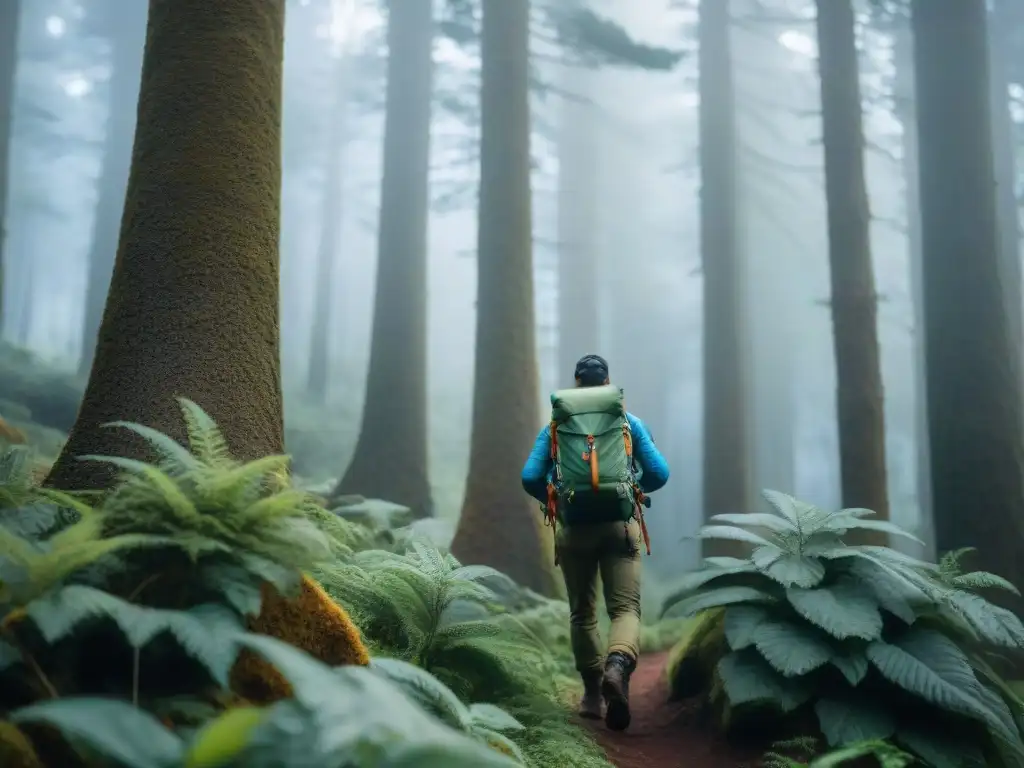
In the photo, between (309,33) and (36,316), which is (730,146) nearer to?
(309,33)

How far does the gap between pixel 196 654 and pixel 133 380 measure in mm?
2336

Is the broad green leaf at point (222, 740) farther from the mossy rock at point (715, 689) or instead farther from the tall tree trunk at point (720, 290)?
the tall tree trunk at point (720, 290)

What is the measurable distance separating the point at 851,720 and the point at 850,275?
24.8 ft

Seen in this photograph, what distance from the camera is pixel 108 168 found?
23.3m

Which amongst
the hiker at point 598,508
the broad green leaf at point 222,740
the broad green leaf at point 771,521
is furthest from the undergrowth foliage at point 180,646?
the broad green leaf at point 771,521

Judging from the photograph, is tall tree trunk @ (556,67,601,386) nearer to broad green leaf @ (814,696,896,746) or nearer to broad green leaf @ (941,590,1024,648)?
broad green leaf @ (941,590,1024,648)

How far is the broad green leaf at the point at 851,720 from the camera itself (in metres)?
4.06

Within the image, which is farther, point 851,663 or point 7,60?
point 7,60

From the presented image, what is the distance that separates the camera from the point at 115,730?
1.76 m

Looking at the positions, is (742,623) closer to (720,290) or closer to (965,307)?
(965,307)

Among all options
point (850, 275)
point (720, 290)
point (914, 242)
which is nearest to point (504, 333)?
point (850, 275)

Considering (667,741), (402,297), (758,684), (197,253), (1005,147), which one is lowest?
(667,741)

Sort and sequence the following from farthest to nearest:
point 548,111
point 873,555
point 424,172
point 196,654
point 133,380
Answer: point 548,111
point 424,172
point 873,555
point 133,380
point 196,654

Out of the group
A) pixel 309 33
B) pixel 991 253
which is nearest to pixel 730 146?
pixel 991 253
